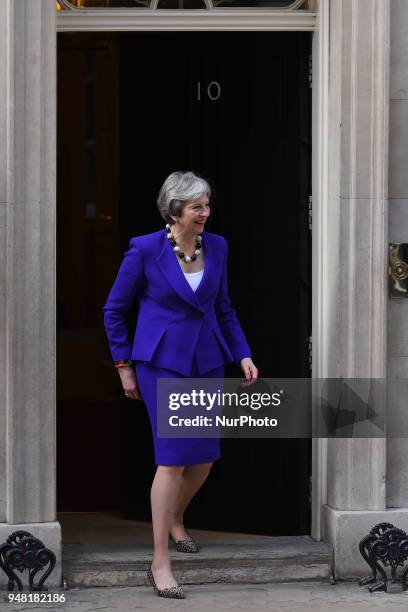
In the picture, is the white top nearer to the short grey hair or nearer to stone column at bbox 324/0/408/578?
the short grey hair

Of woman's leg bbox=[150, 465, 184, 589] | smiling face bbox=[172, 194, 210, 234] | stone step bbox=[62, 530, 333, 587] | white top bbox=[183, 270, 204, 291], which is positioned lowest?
stone step bbox=[62, 530, 333, 587]

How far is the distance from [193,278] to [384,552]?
1.73 metres

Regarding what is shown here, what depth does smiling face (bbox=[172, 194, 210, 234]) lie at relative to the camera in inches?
259

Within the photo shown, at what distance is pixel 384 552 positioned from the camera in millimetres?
7023

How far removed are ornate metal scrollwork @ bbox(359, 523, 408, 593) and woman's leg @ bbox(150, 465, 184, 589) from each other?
1041 mm

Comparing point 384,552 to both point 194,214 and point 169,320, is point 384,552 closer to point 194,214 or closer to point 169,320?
point 169,320

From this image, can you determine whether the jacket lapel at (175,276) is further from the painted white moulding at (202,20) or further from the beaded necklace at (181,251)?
the painted white moulding at (202,20)

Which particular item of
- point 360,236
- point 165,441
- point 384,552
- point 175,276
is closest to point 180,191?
point 175,276

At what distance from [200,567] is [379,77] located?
268 cm

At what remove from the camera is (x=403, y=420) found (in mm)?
7250

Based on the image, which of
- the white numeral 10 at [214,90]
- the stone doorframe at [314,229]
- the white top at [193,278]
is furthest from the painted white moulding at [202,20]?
the white top at [193,278]

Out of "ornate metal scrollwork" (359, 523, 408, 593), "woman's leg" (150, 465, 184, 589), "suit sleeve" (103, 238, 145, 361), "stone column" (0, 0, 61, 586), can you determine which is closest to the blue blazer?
"suit sleeve" (103, 238, 145, 361)

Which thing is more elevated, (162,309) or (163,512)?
(162,309)

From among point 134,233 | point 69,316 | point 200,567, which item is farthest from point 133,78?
point 69,316
